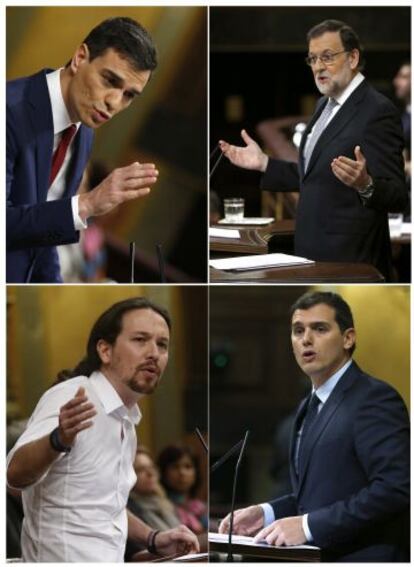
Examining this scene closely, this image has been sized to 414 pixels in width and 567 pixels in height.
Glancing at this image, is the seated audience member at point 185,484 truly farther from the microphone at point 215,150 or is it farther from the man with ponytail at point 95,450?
the microphone at point 215,150

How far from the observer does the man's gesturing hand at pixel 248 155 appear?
4836 millimetres

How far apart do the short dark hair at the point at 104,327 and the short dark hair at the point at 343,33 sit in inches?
35.2

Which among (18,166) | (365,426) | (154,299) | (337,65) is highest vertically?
(337,65)

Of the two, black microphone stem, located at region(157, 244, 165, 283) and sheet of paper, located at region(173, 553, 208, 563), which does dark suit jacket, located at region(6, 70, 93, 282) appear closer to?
black microphone stem, located at region(157, 244, 165, 283)

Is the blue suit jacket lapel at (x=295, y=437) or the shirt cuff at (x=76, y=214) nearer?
the shirt cuff at (x=76, y=214)

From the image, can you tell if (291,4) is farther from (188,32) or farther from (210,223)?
(210,223)

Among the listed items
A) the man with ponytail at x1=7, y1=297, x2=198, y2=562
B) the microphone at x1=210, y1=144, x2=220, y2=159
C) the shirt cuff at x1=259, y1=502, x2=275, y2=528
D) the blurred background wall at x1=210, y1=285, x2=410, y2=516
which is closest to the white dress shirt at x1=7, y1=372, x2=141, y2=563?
the man with ponytail at x1=7, y1=297, x2=198, y2=562

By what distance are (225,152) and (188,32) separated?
1.18 feet

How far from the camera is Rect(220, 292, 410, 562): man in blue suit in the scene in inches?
190

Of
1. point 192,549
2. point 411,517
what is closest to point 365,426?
point 411,517

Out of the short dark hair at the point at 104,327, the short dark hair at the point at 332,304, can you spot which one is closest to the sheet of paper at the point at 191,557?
the short dark hair at the point at 104,327

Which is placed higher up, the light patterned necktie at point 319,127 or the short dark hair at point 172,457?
the light patterned necktie at point 319,127

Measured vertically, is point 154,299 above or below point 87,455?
above

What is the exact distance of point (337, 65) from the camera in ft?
15.7
